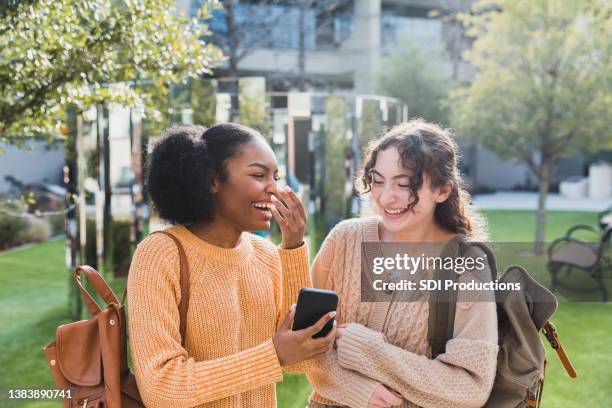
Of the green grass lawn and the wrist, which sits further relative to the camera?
the green grass lawn

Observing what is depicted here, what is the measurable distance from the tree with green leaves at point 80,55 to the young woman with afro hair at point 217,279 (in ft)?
6.95

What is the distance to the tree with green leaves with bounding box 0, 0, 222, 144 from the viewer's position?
3.71 m

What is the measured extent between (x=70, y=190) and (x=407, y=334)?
5.24 m

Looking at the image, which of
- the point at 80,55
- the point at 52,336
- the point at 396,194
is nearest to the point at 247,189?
the point at 396,194

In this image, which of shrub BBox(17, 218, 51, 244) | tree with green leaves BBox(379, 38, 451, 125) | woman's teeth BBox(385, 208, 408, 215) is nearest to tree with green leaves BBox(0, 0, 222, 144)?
woman's teeth BBox(385, 208, 408, 215)

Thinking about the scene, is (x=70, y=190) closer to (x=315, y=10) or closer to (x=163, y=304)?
(x=163, y=304)

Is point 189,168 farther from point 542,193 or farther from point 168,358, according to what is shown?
point 542,193

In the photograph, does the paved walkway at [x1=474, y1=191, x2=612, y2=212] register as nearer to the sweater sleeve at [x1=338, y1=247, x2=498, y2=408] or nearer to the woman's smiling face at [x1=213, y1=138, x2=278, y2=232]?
the sweater sleeve at [x1=338, y1=247, x2=498, y2=408]

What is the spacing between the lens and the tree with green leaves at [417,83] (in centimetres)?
2058

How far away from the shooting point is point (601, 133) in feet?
34.7

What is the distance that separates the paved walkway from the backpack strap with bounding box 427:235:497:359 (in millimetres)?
16182

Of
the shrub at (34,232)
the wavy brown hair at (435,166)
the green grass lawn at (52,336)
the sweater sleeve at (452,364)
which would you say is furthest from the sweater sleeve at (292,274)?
the shrub at (34,232)

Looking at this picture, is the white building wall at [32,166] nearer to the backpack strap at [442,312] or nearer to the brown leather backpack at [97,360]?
the brown leather backpack at [97,360]

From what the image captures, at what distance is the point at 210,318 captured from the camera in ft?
5.66
